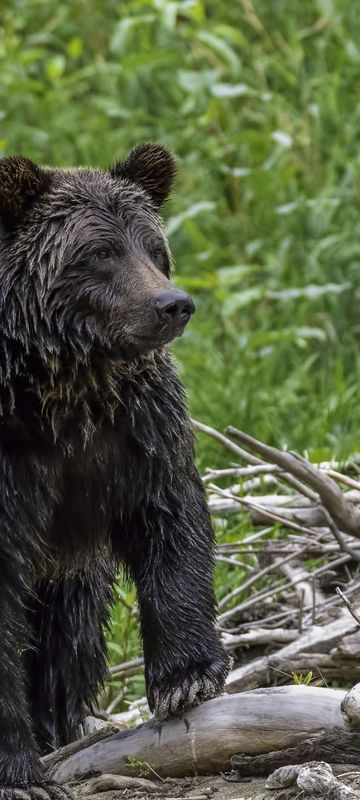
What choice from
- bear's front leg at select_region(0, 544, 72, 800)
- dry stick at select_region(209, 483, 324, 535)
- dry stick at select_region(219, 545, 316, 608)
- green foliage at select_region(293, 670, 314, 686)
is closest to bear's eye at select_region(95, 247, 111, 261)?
bear's front leg at select_region(0, 544, 72, 800)

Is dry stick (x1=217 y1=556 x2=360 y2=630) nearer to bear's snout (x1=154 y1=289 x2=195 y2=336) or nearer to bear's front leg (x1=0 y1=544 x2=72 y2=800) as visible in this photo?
bear's front leg (x1=0 y1=544 x2=72 y2=800)

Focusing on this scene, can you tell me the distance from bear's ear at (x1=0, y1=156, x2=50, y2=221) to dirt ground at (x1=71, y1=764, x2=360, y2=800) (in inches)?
57.5

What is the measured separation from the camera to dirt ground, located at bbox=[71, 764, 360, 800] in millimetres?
3040

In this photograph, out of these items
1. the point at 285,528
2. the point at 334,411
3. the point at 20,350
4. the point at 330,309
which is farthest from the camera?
the point at 330,309

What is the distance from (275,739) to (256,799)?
0.18 metres

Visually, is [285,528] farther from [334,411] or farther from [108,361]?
[108,361]

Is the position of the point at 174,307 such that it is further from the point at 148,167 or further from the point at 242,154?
the point at 242,154

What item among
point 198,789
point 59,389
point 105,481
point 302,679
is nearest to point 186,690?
point 198,789

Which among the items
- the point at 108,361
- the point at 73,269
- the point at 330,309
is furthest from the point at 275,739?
the point at 330,309

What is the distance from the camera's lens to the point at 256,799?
10.2 ft

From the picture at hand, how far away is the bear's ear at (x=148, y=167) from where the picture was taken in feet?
12.3

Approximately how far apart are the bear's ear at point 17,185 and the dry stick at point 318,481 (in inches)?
32.0

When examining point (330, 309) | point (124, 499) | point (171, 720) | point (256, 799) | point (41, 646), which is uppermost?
point (330, 309)

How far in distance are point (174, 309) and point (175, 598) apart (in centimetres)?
77
